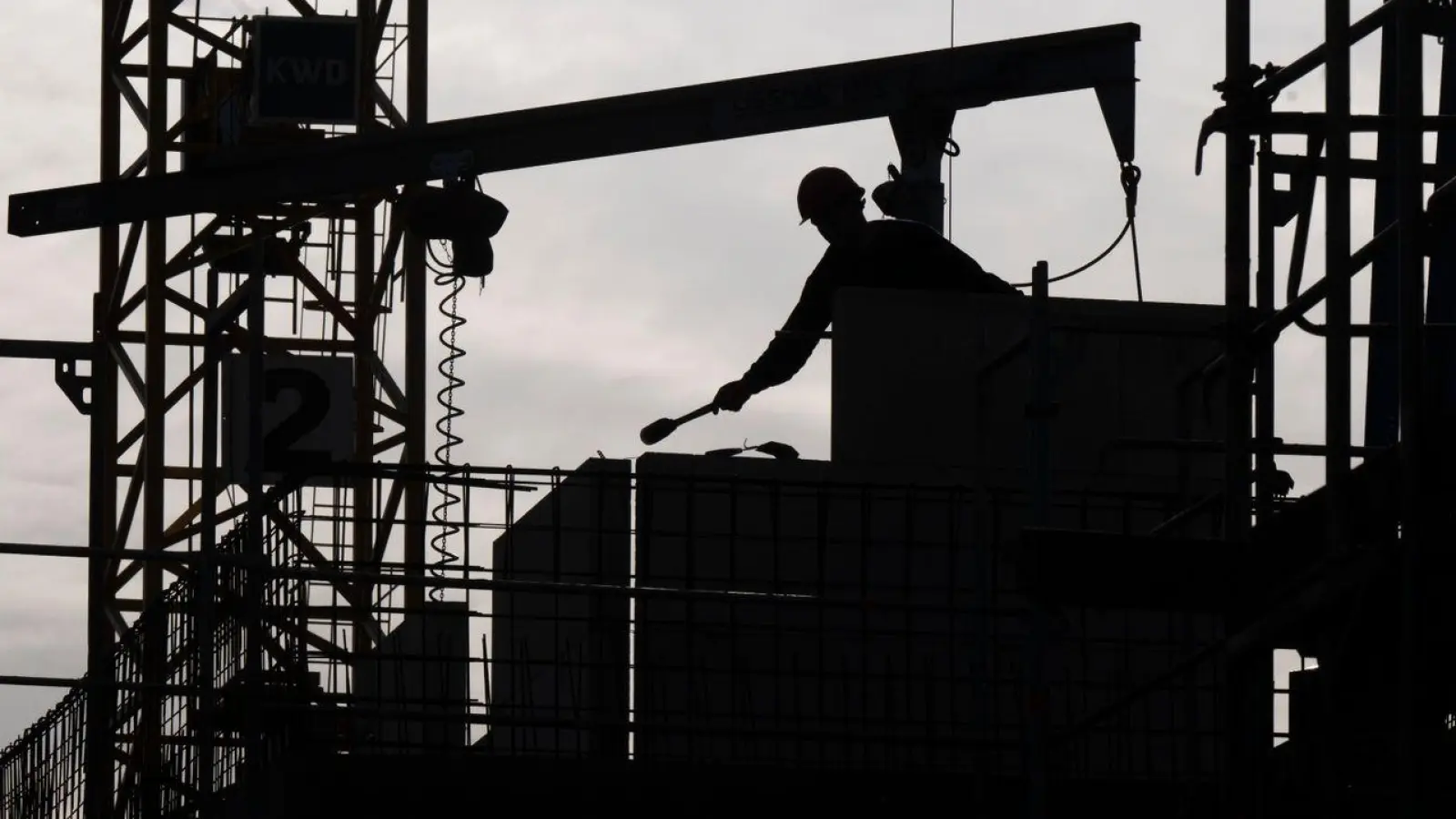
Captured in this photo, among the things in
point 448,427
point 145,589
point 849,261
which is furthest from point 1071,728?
point 145,589

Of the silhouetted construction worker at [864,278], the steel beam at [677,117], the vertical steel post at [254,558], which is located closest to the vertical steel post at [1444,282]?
the silhouetted construction worker at [864,278]

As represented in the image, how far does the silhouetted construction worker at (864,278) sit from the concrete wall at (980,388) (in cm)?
68

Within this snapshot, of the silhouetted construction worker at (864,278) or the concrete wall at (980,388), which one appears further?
the silhouetted construction worker at (864,278)

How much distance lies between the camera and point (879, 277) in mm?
12250

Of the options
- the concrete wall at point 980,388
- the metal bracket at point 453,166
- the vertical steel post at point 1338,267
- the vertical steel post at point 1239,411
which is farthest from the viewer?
the metal bracket at point 453,166

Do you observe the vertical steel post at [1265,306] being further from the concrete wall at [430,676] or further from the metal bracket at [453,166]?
the metal bracket at [453,166]

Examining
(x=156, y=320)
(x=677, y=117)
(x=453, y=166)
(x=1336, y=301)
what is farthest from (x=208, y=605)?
(x=156, y=320)

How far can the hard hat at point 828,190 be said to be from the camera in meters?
12.9

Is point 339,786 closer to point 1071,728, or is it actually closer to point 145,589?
point 1071,728

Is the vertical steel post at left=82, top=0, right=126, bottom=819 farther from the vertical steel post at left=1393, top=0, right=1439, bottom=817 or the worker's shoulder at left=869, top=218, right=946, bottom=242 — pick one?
the vertical steel post at left=1393, top=0, right=1439, bottom=817

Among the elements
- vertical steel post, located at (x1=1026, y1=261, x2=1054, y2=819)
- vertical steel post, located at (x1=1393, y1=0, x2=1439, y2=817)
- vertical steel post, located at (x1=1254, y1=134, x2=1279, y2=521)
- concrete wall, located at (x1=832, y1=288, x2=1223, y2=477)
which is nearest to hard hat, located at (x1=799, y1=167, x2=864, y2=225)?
concrete wall, located at (x1=832, y1=288, x2=1223, y2=477)

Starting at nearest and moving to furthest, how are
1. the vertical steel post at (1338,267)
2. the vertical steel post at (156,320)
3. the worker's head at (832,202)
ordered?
1. the vertical steel post at (1338,267)
2. the worker's head at (832,202)
3. the vertical steel post at (156,320)

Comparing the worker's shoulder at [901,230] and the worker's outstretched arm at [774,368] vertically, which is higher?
the worker's shoulder at [901,230]

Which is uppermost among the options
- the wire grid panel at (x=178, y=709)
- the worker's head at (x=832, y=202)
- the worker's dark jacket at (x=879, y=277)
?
the worker's head at (x=832, y=202)
